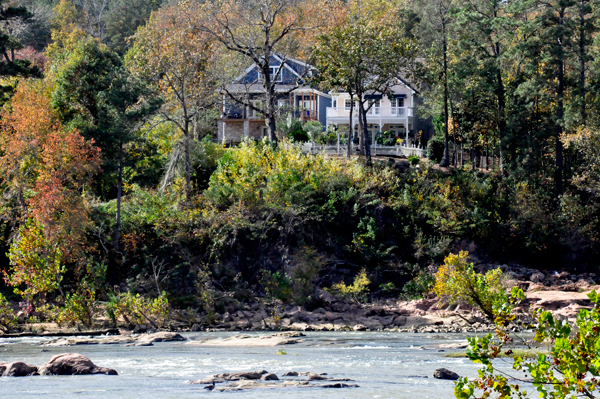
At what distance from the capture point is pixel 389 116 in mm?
61969

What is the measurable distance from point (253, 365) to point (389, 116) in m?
44.9

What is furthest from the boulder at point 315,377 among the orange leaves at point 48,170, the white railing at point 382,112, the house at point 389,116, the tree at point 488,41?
the white railing at point 382,112

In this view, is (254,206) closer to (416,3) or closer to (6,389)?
(6,389)

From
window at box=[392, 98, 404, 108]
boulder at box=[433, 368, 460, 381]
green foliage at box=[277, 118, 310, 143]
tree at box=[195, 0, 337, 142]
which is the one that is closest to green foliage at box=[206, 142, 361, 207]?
tree at box=[195, 0, 337, 142]

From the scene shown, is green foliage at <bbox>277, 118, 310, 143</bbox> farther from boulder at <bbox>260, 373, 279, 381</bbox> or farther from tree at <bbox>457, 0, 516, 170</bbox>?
boulder at <bbox>260, 373, 279, 381</bbox>

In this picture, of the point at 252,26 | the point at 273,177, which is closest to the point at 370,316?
the point at 273,177

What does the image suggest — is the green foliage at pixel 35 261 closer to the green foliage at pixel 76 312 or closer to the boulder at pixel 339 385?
the green foliage at pixel 76 312

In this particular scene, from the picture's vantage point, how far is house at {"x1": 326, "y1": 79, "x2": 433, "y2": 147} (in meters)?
61.7

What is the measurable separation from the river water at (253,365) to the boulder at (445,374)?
12.6 inches

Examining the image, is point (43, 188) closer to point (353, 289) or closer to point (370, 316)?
point (353, 289)

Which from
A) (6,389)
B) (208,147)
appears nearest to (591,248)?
(208,147)

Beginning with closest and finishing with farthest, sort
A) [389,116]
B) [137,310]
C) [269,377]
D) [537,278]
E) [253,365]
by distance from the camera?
1. [269,377]
2. [253,365]
3. [137,310]
4. [537,278]
5. [389,116]

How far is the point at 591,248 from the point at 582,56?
36.6 ft

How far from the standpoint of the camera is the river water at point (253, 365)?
15.3m
